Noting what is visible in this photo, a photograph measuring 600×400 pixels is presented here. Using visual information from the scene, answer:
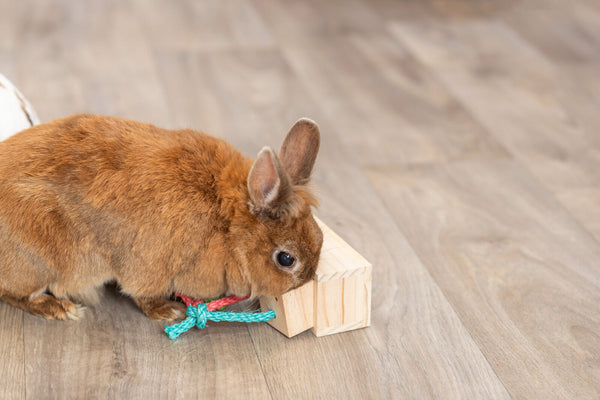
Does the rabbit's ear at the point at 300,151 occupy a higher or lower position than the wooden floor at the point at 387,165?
higher

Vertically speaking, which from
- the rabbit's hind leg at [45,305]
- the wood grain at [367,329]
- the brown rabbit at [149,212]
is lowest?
the wood grain at [367,329]

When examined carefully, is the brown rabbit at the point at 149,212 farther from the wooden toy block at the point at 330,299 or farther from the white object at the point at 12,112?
the white object at the point at 12,112

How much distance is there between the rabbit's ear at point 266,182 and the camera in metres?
1.59

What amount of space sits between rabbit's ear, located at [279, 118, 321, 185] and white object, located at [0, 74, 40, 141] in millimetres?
831

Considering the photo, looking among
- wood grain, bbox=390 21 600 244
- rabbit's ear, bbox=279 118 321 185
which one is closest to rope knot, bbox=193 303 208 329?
rabbit's ear, bbox=279 118 321 185

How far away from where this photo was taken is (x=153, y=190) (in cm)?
168

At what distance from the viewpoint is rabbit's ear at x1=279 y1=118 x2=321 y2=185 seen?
1697 millimetres

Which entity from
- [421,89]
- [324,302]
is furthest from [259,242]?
[421,89]

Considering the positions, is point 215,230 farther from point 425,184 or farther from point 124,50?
point 124,50

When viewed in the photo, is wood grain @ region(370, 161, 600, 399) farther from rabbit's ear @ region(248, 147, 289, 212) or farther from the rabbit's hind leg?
the rabbit's hind leg

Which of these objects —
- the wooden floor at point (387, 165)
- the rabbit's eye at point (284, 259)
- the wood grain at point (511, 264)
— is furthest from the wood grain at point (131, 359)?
the wood grain at point (511, 264)

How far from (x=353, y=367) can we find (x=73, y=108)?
168 cm

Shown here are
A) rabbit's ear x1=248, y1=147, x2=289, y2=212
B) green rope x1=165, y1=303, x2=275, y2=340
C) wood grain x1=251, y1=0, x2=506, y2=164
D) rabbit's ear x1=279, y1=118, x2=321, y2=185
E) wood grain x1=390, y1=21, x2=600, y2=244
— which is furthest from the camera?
wood grain x1=251, y1=0, x2=506, y2=164

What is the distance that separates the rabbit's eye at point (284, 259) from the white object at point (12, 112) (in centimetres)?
89
